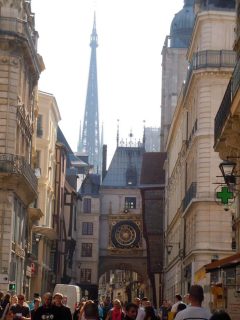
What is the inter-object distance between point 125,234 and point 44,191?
37348mm

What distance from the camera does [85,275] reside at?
106 m

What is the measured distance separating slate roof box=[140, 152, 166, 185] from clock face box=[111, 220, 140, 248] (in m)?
16.3

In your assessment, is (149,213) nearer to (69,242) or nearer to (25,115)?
(69,242)

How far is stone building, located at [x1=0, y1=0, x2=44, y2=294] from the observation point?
45.3 meters

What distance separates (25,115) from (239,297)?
100 ft

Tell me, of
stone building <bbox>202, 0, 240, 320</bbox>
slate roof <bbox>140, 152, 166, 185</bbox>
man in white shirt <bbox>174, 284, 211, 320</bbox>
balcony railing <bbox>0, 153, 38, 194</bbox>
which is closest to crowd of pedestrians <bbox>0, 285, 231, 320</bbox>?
man in white shirt <bbox>174, 284, 211, 320</bbox>

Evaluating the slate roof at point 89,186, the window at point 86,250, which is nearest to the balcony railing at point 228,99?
the window at point 86,250

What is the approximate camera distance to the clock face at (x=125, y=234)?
104500mm

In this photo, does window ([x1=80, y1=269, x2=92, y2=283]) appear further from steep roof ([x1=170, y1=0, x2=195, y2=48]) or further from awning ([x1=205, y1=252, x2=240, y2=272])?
awning ([x1=205, y1=252, x2=240, y2=272])

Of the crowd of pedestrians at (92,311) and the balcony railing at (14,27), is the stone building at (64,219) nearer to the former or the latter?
the balcony railing at (14,27)

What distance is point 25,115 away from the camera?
168 feet

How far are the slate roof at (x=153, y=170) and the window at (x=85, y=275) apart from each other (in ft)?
66.7

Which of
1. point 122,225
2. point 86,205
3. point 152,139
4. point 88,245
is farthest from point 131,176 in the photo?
point 152,139

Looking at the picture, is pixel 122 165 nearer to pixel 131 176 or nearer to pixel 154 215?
pixel 131 176
